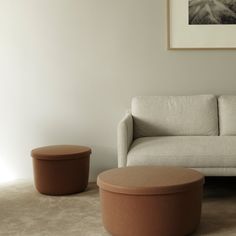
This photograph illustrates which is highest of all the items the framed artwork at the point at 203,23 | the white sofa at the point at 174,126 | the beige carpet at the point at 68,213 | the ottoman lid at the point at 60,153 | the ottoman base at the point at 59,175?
the framed artwork at the point at 203,23

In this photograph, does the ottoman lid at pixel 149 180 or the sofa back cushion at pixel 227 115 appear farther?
the sofa back cushion at pixel 227 115

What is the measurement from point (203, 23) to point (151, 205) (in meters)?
2.14

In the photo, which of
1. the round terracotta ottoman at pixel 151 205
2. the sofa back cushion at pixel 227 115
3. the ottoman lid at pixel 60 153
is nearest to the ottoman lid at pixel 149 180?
the round terracotta ottoman at pixel 151 205

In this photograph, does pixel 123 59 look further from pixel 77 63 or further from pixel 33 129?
pixel 33 129

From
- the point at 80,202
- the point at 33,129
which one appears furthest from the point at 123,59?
the point at 80,202

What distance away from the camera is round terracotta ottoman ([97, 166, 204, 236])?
7.09 ft

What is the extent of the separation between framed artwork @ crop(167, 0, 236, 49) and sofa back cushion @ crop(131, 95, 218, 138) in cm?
54

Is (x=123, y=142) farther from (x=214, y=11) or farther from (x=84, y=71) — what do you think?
(x=214, y=11)

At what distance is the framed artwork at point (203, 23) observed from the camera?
3.68m

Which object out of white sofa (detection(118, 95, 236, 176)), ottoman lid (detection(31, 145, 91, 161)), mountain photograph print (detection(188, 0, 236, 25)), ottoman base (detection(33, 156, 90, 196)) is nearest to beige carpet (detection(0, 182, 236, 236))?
ottoman base (detection(33, 156, 90, 196))

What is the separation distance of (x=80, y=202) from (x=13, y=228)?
0.67m

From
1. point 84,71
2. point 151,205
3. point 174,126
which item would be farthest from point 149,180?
point 84,71

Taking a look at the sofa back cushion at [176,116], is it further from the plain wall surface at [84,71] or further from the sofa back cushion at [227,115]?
the plain wall surface at [84,71]

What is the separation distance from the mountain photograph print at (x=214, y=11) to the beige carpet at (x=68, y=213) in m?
1.54
